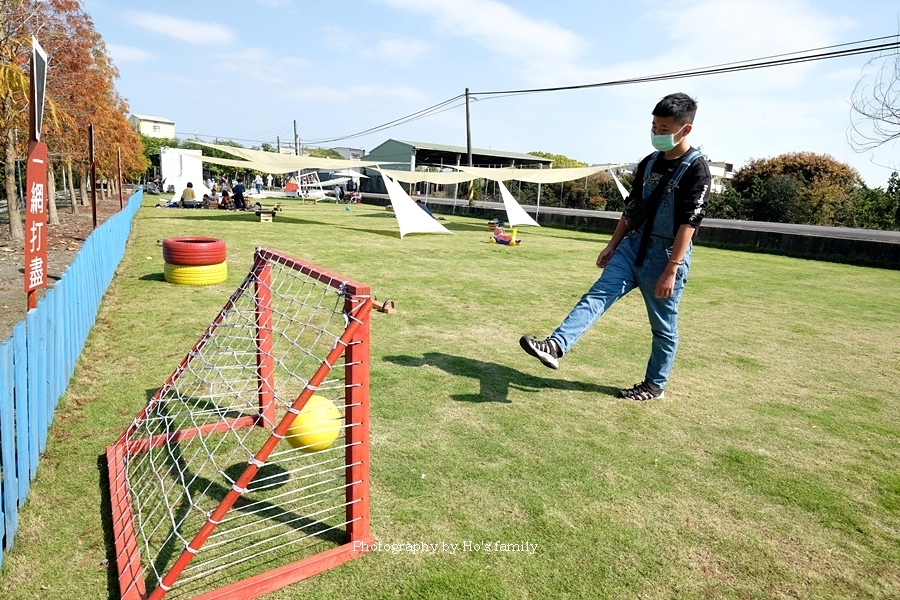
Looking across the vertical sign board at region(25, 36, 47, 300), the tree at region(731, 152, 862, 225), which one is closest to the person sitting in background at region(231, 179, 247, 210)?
the vertical sign board at region(25, 36, 47, 300)

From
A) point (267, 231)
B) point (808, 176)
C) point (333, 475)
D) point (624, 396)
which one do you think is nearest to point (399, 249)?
point (267, 231)

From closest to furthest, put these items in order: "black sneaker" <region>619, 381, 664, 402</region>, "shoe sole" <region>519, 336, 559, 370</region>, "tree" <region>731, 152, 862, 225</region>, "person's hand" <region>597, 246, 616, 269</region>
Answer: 1. "shoe sole" <region>519, 336, 559, 370</region>
2. "person's hand" <region>597, 246, 616, 269</region>
3. "black sneaker" <region>619, 381, 664, 402</region>
4. "tree" <region>731, 152, 862, 225</region>

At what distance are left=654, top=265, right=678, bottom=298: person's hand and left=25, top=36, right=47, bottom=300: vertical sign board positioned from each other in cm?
375

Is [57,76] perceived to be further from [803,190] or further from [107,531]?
[803,190]

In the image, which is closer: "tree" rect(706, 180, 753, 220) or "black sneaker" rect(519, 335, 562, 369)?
"black sneaker" rect(519, 335, 562, 369)

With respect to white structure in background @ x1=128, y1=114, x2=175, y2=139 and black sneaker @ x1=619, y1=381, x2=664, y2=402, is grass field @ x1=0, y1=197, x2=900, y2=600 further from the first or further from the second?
white structure in background @ x1=128, y1=114, x2=175, y2=139

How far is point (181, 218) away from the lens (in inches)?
737

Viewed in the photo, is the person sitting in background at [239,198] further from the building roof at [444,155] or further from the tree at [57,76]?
the building roof at [444,155]

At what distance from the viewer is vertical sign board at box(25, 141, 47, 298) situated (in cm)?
319

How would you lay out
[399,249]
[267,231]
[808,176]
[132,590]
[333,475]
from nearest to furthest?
1. [132,590]
2. [333,475]
3. [399,249]
4. [267,231]
5. [808,176]

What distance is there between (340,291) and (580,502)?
1622 millimetres

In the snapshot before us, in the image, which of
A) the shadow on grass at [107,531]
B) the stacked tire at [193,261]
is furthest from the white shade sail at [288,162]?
the shadow on grass at [107,531]

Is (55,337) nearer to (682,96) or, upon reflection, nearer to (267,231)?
(682,96)

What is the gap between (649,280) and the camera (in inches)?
146
